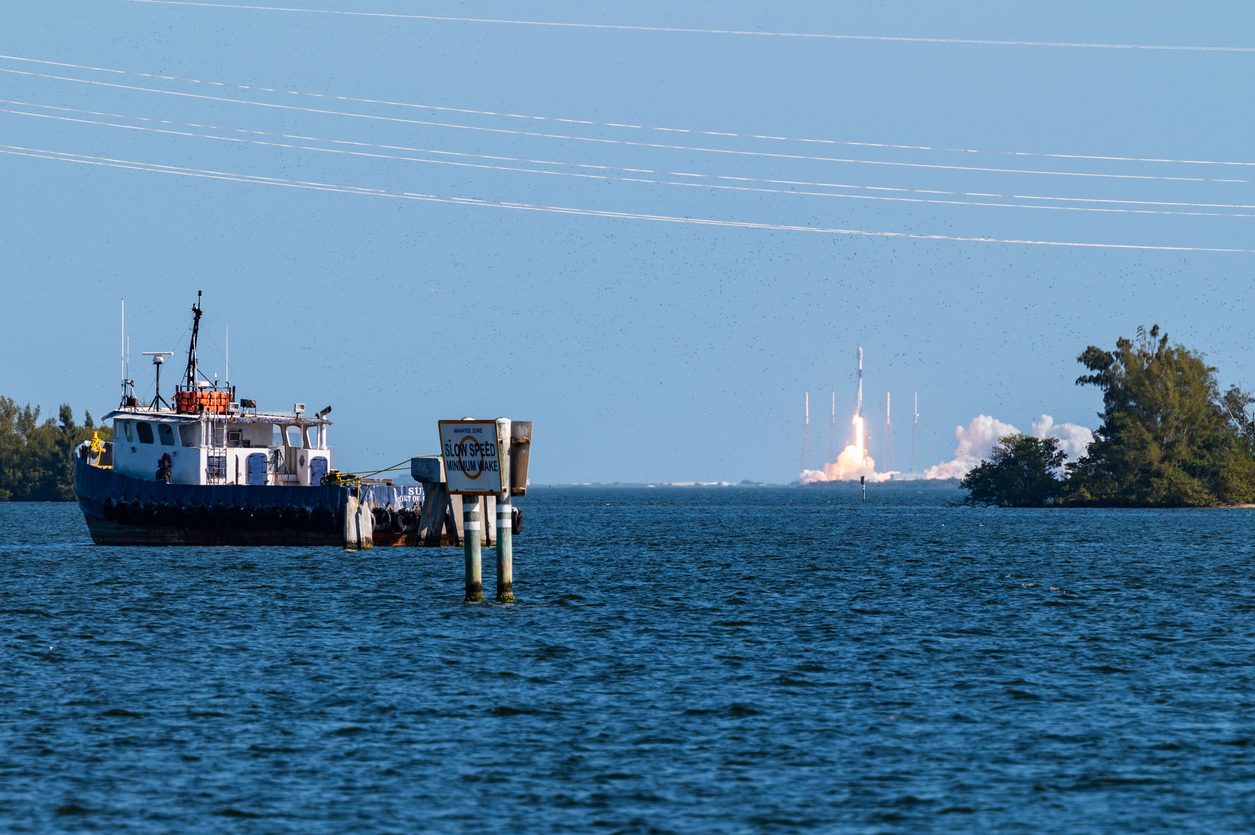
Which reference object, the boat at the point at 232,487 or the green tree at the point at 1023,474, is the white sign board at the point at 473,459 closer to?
the boat at the point at 232,487

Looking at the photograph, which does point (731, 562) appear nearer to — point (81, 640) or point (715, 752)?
point (81, 640)

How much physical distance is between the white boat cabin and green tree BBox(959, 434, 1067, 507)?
12457 centimetres

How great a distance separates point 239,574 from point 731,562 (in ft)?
75.9

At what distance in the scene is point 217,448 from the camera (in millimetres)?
61469

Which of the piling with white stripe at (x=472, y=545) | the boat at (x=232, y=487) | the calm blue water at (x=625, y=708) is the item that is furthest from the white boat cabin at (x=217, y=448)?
the piling with white stripe at (x=472, y=545)

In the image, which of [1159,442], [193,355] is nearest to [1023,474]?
[1159,442]

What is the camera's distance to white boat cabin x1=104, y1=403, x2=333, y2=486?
6119 centimetres

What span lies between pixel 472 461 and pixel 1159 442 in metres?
138

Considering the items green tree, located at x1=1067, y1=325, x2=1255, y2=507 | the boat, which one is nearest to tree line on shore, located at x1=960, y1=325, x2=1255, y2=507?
green tree, located at x1=1067, y1=325, x2=1255, y2=507

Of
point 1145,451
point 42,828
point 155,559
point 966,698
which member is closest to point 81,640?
point 42,828

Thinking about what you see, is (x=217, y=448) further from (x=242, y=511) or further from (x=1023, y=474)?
(x=1023, y=474)

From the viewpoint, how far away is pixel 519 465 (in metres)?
37.1

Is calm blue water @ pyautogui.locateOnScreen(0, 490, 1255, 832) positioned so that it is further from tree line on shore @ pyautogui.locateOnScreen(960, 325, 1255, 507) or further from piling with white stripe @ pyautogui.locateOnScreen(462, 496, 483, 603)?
tree line on shore @ pyautogui.locateOnScreen(960, 325, 1255, 507)

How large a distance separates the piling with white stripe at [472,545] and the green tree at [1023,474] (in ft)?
471
